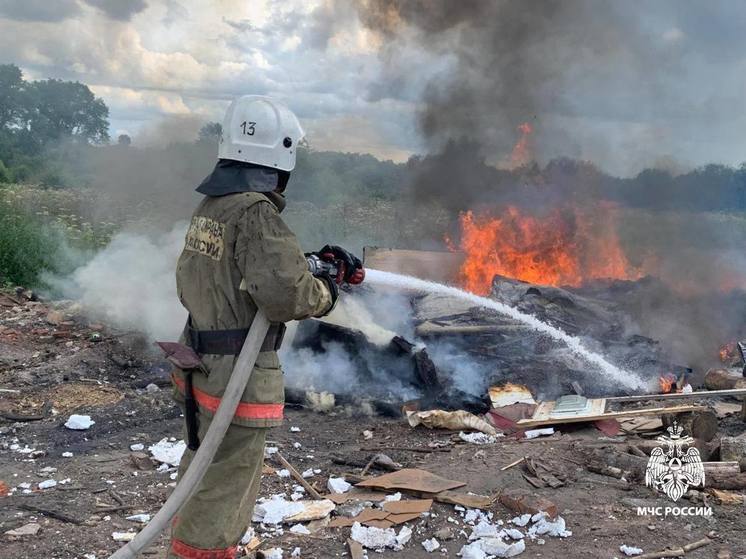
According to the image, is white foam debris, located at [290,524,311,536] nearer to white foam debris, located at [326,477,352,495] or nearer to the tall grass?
white foam debris, located at [326,477,352,495]

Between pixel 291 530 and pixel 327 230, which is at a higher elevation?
pixel 327 230

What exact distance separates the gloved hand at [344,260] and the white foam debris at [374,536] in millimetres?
1615

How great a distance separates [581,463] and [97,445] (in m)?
3.85

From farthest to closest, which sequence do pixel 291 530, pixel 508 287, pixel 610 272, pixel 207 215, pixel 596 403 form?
pixel 610 272, pixel 508 287, pixel 596 403, pixel 291 530, pixel 207 215

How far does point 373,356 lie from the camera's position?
6.77 m

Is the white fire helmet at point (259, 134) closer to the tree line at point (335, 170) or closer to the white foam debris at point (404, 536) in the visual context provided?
the white foam debris at point (404, 536)

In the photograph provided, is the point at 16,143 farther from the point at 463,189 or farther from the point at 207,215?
the point at 207,215

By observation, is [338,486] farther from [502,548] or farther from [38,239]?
[38,239]

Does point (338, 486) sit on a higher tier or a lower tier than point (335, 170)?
lower

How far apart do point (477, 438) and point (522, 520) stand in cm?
177

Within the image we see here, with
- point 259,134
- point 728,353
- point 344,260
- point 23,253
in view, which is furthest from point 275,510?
point 23,253

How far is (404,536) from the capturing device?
3.73 meters

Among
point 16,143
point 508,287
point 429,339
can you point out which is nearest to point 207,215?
point 429,339

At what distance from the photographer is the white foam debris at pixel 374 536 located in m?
3.67
